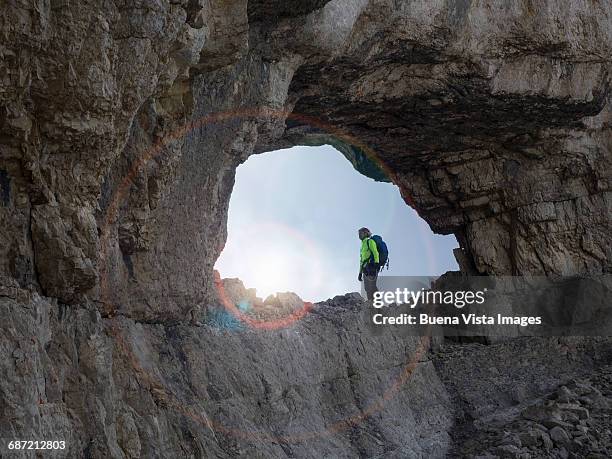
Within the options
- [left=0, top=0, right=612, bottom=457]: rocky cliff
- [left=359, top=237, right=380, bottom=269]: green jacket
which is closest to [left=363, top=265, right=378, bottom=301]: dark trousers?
[left=359, top=237, right=380, bottom=269]: green jacket

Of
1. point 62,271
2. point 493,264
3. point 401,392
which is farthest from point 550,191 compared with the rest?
point 62,271

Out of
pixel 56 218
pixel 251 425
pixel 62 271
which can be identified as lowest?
pixel 251 425

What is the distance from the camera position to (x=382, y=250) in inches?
441

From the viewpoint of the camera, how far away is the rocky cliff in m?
4.08

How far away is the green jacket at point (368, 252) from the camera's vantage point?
11.1m

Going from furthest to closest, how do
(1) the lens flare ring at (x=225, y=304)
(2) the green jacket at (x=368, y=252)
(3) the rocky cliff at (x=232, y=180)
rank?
(2) the green jacket at (x=368, y=252) → (1) the lens flare ring at (x=225, y=304) → (3) the rocky cliff at (x=232, y=180)

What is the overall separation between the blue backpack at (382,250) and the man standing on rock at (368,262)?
0.05 meters

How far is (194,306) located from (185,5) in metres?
3.13

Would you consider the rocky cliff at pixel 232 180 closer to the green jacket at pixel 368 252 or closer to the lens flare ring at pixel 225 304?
the lens flare ring at pixel 225 304

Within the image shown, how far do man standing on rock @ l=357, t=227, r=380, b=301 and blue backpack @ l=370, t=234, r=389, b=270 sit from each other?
45 millimetres

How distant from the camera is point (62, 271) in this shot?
4.35 m

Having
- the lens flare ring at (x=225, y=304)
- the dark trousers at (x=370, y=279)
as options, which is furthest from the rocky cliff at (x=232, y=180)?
the dark trousers at (x=370, y=279)

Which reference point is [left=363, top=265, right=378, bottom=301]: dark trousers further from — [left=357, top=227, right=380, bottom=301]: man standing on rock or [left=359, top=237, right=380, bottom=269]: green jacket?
[left=359, top=237, right=380, bottom=269]: green jacket

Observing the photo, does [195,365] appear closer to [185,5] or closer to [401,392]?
[185,5]
